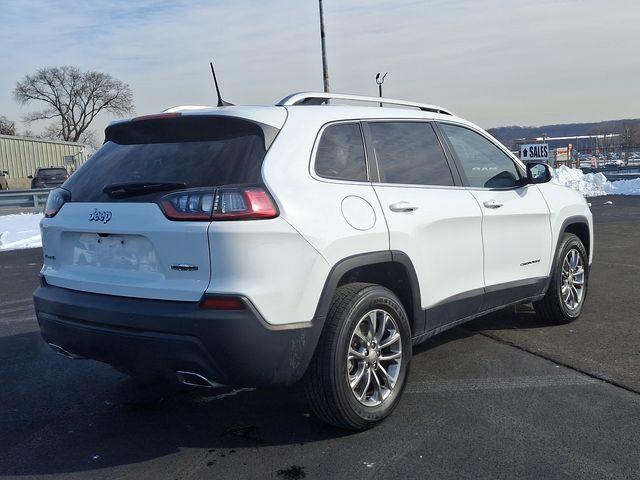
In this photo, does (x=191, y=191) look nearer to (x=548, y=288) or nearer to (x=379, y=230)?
(x=379, y=230)

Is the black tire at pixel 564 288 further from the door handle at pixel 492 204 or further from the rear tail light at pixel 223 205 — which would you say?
the rear tail light at pixel 223 205

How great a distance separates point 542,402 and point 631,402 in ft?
1.74

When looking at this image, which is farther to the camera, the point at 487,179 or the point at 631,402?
the point at 487,179

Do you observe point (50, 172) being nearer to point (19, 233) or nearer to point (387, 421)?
point (19, 233)

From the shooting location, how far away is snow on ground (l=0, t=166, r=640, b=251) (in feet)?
48.0

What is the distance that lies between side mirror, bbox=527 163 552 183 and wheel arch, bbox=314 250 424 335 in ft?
5.88

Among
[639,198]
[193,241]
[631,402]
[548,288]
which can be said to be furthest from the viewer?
[639,198]

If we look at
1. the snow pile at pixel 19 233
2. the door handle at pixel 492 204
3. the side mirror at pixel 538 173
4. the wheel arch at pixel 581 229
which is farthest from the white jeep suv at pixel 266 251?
the snow pile at pixel 19 233

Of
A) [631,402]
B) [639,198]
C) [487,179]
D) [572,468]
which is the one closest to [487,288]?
[487,179]

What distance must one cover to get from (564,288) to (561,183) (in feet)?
15.8

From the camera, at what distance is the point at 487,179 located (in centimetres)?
498

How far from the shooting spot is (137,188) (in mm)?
3443

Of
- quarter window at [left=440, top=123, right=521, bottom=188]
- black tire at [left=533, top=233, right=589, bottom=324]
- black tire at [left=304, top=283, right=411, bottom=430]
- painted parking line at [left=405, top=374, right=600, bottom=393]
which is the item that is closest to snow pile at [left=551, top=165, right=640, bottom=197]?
black tire at [left=533, top=233, right=589, bottom=324]

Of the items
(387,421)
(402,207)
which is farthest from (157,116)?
(387,421)
